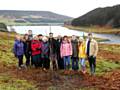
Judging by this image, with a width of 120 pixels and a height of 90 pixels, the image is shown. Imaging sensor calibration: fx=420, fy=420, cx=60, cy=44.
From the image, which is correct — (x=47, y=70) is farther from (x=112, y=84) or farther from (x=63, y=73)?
(x=112, y=84)

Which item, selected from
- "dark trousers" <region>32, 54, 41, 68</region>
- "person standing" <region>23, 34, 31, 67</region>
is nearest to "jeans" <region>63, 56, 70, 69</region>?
"dark trousers" <region>32, 54, 41, 68</region>

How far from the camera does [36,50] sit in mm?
25641

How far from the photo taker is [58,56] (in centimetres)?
2559

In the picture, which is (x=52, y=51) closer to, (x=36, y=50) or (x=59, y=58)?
(x=59, y=58)

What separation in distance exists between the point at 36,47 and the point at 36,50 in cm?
23

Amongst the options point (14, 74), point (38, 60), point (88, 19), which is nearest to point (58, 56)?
point (38, 60)

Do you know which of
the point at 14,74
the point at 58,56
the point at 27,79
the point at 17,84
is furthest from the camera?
the point at 58,56

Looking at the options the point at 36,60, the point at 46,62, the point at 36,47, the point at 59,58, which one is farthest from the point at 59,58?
the point at 36,47

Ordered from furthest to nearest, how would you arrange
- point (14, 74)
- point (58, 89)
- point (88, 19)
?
point (88, 19), point (14, 74), point (58, 89)

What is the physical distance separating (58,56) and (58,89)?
6.72 m

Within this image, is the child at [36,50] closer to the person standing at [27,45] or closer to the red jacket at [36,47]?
the red jacket at [36,47]

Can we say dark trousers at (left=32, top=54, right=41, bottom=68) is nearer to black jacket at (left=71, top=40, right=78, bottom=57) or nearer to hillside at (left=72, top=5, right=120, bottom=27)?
black jacket at (left=71, top=40, right=78, bottom=57)

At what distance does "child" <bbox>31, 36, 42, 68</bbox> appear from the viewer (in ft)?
83.5

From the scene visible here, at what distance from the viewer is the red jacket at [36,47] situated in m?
25.4
